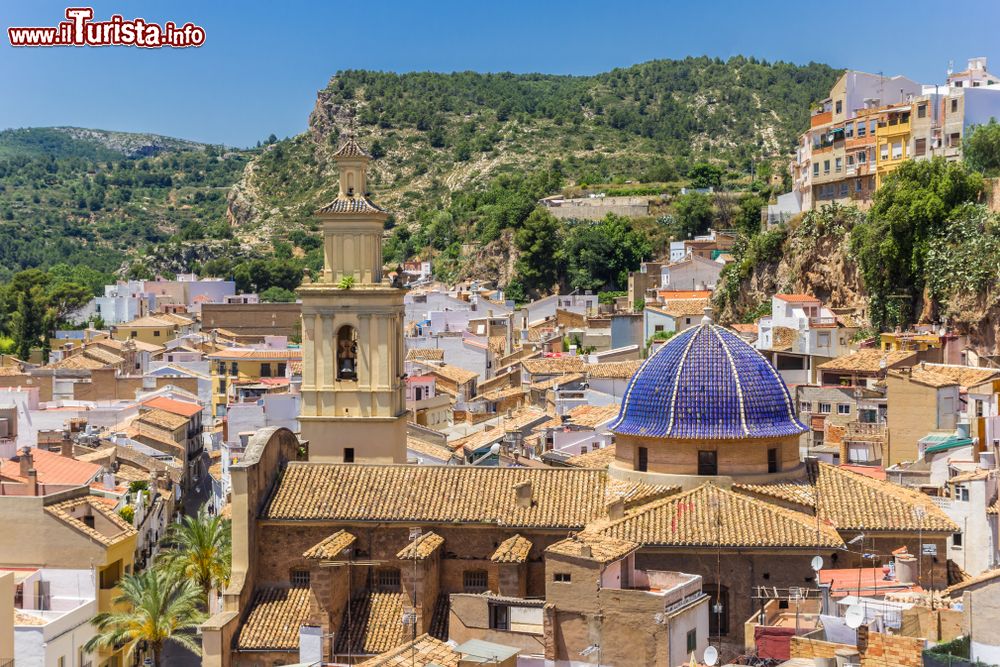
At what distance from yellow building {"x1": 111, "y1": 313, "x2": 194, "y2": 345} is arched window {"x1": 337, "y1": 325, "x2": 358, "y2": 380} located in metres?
58.8

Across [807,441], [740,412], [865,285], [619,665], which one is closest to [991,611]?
[619,665]

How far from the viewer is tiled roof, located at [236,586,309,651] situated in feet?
85.5

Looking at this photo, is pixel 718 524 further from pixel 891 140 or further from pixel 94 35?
pixel 891 140

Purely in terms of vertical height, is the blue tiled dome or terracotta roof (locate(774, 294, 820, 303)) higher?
terracotta roof (locate(774, 294, 820, 303))

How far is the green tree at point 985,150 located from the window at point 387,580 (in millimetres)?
33105

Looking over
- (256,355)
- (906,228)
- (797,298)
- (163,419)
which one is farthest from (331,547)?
(256,355)

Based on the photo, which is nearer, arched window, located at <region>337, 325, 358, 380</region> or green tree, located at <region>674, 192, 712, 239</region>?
arched window, located at <region>337, 325, 358, 380</region>

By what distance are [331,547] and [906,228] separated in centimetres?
3156

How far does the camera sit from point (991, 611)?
17516mm

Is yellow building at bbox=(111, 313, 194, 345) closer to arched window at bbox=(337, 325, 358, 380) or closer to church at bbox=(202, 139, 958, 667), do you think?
arched window at bbox=(337, 325, 358, 380)

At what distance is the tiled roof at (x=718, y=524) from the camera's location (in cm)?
2534

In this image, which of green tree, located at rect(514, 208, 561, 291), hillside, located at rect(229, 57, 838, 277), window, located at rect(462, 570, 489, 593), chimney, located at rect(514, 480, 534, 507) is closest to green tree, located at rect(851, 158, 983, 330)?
chimney, located at rect(514, 480, 534, 507)

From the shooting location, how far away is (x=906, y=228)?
51562 mm

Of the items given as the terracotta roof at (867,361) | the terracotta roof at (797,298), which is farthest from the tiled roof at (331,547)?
the terracotta roof at (797,298)
